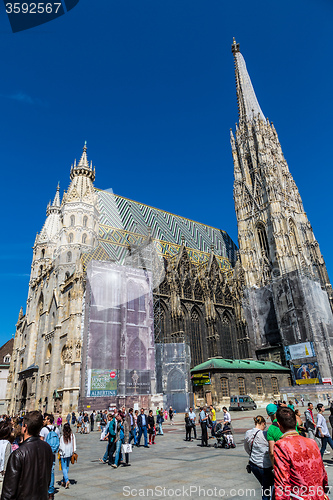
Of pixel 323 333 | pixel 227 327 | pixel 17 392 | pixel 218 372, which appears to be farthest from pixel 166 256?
pixel 17 392

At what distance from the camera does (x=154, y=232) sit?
49.4m

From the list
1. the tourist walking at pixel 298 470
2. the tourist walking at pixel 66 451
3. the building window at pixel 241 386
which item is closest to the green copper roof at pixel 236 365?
the building window at pixel 241 386

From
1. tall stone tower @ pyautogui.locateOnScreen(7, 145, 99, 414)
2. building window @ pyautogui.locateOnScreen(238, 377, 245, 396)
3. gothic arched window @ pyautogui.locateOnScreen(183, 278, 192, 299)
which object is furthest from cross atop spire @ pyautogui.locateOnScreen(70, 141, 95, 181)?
building window @ pyautogui.locateOnScreen(238, 377, 245, 396)

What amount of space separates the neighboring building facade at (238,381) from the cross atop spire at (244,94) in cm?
4253

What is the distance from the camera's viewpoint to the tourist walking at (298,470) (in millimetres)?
2607

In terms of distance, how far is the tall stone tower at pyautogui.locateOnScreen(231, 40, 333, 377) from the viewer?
37.9m

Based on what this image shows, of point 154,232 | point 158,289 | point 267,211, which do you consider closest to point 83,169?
point 154,232

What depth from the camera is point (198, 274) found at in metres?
43.2

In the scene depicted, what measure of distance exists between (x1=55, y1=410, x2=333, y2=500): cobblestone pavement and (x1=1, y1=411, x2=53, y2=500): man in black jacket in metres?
3.83

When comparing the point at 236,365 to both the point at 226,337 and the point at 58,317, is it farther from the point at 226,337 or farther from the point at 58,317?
the point at 58,317

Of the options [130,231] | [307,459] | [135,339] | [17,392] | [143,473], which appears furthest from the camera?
[130,231]

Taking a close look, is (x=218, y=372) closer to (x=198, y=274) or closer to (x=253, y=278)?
(x=198, y=274)

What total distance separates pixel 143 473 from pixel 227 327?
36.0m

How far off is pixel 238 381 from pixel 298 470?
108ft
